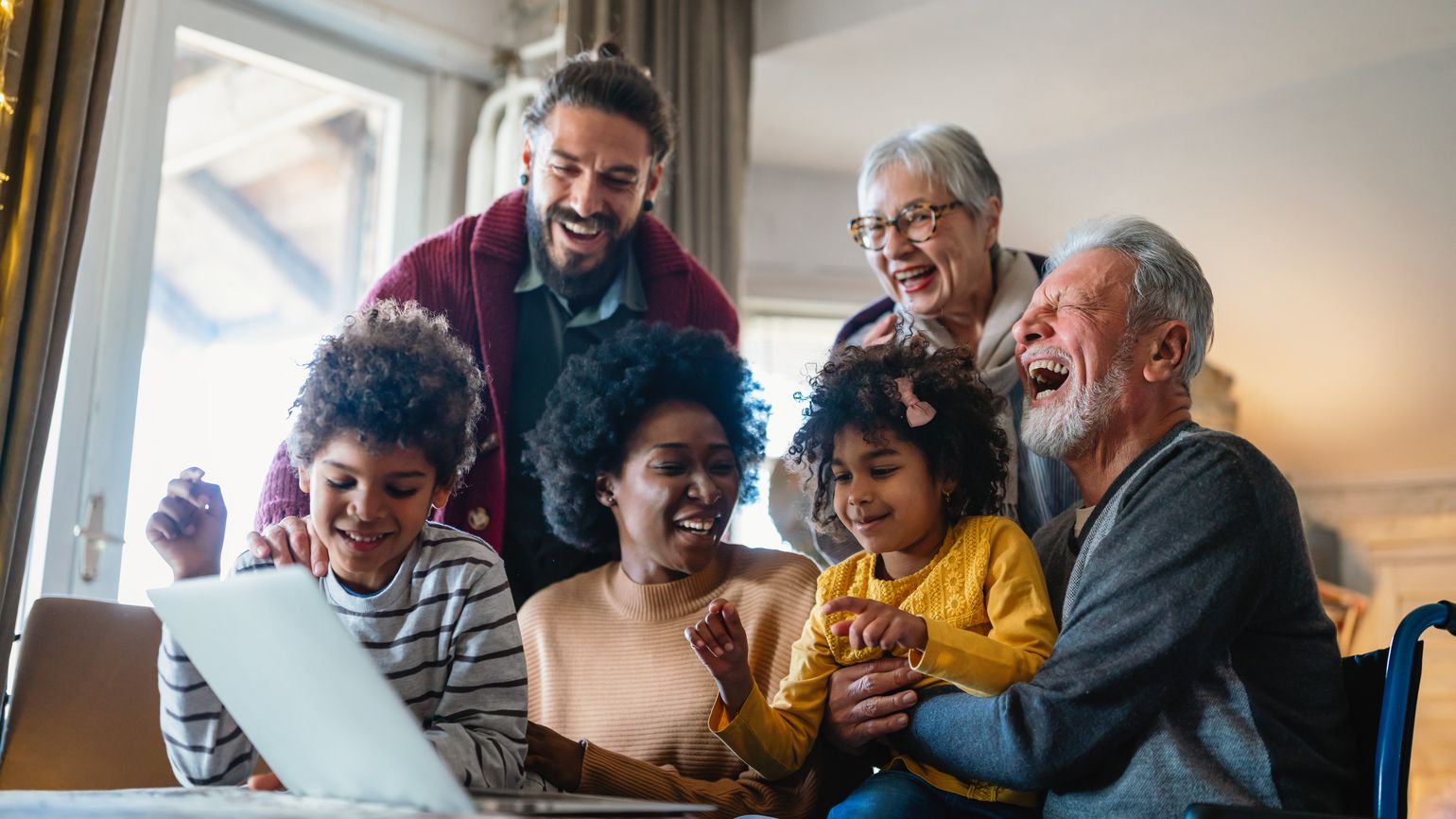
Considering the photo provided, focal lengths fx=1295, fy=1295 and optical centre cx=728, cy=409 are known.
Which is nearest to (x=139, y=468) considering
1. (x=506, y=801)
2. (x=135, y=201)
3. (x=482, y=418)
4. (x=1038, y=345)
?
(x=135, y=201)

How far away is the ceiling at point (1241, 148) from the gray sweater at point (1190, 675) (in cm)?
308

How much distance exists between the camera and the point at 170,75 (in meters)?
3.36

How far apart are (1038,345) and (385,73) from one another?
2850 millimetres

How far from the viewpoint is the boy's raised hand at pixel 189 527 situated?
59.1 inches

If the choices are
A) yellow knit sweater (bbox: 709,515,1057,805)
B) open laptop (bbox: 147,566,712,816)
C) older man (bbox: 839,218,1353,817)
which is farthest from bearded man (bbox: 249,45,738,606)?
open laptop (bbox: 147,566,712,816)

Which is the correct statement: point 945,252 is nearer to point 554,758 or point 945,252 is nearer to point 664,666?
point 664,666

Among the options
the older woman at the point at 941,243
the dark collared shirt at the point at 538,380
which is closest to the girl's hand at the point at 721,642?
the dark collared shirt at the point at 538,380

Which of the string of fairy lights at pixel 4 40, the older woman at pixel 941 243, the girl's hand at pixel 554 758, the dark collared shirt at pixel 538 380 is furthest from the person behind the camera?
the older woman at pixel 941 243

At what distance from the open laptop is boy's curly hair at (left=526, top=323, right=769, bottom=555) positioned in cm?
99

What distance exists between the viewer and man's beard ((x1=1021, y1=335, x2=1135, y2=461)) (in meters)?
1.79

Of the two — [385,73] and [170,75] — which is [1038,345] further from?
[385,73]

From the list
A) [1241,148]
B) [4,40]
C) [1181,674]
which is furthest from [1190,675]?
[1241,148]

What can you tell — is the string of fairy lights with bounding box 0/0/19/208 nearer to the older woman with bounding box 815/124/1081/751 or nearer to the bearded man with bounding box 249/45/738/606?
the bearded man with bounding box 249/45/738/606

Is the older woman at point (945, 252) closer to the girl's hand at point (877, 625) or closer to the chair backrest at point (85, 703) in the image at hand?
the girl's hand at point (877, 625)
